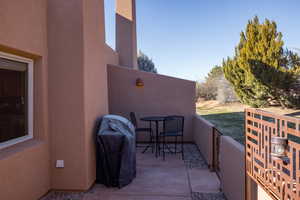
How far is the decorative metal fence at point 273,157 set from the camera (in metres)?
1.32

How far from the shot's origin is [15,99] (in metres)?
2.80

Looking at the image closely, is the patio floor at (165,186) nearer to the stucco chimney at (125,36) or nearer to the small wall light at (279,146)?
the small wall light at (279,146)

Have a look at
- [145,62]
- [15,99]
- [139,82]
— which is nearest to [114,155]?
[15,99]

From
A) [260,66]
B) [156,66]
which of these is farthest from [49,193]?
[156,66]

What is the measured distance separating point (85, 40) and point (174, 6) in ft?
30.2

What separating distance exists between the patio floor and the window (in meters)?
1.02

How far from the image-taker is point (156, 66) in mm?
21078

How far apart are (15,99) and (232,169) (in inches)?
117

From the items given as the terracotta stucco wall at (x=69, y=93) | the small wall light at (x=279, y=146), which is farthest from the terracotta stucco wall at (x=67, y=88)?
the small wall light at (x=279, y=146)

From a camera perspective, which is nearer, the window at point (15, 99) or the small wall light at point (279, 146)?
the small wall light at point (279, 146)

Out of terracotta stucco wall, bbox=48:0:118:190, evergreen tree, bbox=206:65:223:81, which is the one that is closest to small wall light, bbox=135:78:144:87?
terracotta stucco wall, bbox=48:0:118:190

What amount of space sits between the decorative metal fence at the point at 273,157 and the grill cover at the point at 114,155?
1862 millimetres

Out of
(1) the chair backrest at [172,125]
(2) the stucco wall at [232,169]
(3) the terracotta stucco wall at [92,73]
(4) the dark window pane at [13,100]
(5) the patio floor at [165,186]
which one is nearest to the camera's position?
(2) the stucco wall at [232,169]

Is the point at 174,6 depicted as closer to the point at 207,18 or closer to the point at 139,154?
the point at 207,18
